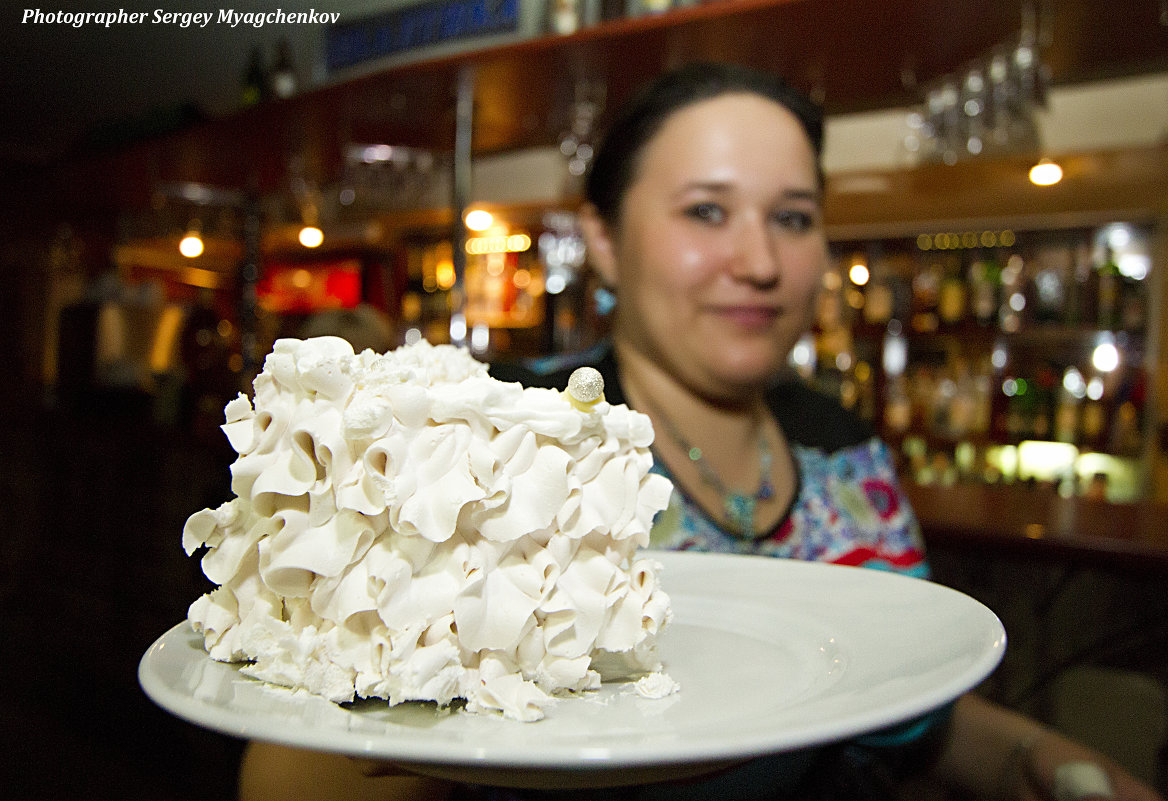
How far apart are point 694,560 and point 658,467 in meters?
0.44

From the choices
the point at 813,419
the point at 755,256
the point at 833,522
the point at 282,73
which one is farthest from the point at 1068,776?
the point at 282,73

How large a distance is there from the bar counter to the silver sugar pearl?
1.39m

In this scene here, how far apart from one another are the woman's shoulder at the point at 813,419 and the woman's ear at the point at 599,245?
37 centimetres

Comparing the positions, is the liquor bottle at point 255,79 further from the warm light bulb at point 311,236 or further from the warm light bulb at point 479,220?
the warm light bulb at point 311,236

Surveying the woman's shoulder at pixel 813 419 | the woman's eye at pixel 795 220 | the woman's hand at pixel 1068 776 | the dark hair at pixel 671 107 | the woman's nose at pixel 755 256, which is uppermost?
the dark hair at pixel 671 107

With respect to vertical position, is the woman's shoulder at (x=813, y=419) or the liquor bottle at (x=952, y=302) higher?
the liquor bottle at (x=952, y=302)

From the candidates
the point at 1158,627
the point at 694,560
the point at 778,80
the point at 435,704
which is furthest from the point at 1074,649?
the point at 435,704

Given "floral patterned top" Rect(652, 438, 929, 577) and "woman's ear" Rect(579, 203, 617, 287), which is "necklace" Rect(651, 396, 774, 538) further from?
"woman's ear" Rect(579, 203, 617, 287)

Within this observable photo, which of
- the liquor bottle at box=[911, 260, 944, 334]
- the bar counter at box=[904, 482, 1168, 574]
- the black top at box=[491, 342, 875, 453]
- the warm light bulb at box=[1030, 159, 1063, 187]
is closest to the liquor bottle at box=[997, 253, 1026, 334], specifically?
the liquor bottle at box=[911, 260, 944, 334]

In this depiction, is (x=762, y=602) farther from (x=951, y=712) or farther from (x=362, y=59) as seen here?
(x=362, y=59)

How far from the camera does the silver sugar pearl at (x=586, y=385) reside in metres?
0.55

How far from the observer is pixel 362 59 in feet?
9.64

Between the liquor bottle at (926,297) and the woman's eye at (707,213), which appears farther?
the liquor bottle at (926,297)

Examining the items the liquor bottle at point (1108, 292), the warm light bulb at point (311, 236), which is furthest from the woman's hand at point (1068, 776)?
the warm light bulb at point (311, 236)
